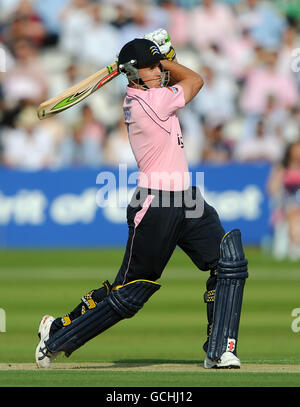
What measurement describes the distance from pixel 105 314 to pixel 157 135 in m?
1.10

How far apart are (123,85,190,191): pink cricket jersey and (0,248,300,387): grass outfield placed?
1.15 m

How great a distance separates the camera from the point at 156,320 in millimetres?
8750

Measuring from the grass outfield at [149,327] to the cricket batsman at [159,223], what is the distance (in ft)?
0.92

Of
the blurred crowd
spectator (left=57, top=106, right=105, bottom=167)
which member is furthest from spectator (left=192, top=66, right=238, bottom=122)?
spectator (left=57, top=106, right=105, bottom=167)

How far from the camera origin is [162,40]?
5.76 m

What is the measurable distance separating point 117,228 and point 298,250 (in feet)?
8.84

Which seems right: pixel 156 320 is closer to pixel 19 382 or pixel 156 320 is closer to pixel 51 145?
pixel 19 382

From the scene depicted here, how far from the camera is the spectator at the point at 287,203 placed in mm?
13680

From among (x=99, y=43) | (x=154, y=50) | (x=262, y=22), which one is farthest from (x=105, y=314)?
(x=262, y=22)

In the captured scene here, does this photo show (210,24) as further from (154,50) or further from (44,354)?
(44,354)

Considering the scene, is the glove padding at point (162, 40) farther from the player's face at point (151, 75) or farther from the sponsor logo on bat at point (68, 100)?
the sponsor logo on bat at point (68, 100)

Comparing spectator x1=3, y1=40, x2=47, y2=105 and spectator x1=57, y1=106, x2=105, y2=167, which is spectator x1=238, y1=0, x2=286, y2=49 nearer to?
spectator x1=57, y1=106, x2=105, y2=167

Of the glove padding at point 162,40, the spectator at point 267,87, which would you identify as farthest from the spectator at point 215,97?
the glove padding at point 162,40

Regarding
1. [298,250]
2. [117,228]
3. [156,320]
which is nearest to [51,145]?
[117,228]
